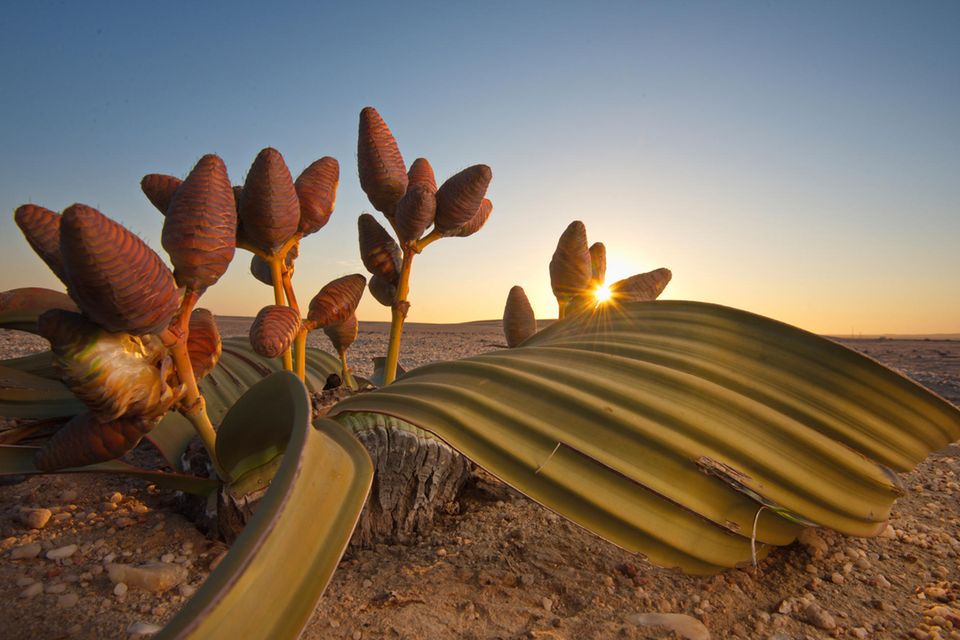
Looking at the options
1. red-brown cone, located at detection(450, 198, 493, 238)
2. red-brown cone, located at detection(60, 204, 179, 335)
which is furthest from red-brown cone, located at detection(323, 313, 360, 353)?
red-brown cone, located at detection(60, 204, 179, 335)

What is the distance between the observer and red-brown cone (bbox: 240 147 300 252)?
3.01 feet

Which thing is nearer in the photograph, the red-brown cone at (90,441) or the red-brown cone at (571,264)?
the red-brown cone at (90,441)

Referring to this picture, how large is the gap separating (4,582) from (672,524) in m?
0.99

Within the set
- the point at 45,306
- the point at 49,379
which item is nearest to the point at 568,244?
the point at 45,306

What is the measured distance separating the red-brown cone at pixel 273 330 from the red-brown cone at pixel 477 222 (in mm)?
478

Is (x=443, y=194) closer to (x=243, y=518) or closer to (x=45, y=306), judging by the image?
(x=243, y=518)

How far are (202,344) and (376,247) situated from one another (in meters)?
0.53

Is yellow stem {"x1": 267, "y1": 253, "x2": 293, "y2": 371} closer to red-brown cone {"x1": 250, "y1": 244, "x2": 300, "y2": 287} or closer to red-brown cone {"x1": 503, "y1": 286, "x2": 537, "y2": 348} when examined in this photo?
red-brown cone {"x1": 250, "y1": 244, "x2": 300, "y2": 287}

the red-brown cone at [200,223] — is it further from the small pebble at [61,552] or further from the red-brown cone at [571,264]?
the red-brown cone at [571,264]

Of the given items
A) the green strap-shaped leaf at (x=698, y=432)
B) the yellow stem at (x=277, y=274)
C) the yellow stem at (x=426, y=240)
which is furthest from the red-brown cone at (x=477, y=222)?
the green strap-shaped leaf at (x=698, y=432)

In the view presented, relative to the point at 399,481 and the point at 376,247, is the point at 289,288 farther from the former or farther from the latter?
the point at 399,481

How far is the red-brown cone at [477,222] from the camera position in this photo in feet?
4.38

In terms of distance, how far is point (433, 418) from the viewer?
0.78 meters

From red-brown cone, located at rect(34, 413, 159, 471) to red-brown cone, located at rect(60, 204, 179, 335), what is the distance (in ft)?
0.57
